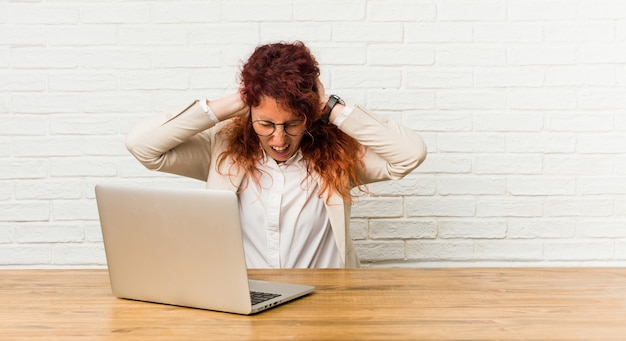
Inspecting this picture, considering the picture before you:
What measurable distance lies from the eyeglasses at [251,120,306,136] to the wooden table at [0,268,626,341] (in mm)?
468

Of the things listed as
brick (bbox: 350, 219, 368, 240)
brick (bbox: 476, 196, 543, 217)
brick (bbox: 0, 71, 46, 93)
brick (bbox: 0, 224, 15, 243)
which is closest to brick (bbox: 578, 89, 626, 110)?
brick (bbox: 476, 196, 543, 217)

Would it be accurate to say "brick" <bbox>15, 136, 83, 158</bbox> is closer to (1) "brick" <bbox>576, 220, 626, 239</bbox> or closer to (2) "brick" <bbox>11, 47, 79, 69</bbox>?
(2) "brick" <bbox>11, 47, 79, 69</bbox>

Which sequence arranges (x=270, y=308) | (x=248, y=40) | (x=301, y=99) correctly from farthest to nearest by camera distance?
(x=248, y=40) < (x=301, y=99) < (x=270, y=308)

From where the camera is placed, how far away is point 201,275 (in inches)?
59.3

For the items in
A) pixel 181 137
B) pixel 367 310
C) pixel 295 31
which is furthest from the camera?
pixel 295 31

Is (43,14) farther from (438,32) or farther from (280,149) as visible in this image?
(438,32)

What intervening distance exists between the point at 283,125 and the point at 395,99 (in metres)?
0.71

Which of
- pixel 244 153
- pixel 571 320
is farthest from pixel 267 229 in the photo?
pixel 571 320

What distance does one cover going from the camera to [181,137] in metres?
2.30

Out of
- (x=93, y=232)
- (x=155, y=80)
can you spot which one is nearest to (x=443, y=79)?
(x=155, y=80)

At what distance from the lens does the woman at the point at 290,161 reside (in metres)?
2.26

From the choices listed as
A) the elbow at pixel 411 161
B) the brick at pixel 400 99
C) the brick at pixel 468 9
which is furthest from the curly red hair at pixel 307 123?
the brick at pixel 468 9

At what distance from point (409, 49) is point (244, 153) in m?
0.80

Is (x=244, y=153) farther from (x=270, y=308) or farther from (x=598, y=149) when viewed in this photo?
(x=598, y=149)
